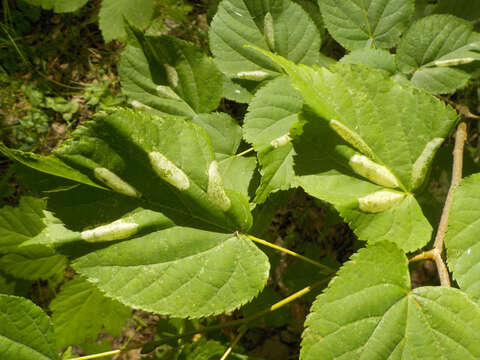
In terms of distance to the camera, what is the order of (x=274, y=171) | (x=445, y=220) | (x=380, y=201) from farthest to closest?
(x=274, y=171) < (x=445, y=220) < (x=380, y=201)

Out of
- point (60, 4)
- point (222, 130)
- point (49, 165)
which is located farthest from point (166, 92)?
point (60, 4)

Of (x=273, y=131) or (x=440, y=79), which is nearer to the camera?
(x=273, y=131)

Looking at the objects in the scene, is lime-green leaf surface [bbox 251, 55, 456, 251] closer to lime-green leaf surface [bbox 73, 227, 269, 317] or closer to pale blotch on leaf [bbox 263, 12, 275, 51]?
lime-green leaf surface [bbox 73, 227, 269, 317]

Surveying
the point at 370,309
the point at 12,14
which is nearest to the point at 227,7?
the point at 370,309

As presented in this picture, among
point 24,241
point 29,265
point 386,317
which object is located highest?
point 386,317

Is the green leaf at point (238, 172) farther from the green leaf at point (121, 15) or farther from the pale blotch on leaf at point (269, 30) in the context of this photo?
the green leaf at point (121, 15)

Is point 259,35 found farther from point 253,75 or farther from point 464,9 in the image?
point 464,9

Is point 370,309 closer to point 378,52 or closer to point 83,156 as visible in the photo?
point 83,156
